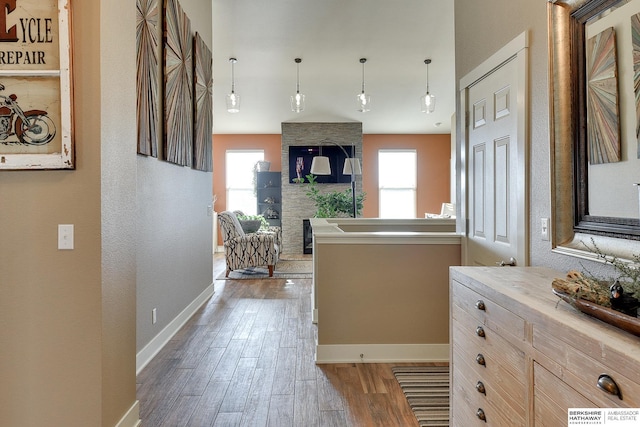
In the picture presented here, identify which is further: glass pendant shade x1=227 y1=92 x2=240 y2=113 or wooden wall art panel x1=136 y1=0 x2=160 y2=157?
glass pendant shade x1=227 y1=92 x2=240 y2=113

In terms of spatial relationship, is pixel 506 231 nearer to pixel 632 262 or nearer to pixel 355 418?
pixel 632 262

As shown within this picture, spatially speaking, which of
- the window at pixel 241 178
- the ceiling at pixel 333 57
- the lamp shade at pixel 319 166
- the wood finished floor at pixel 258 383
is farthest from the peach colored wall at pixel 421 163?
the wood finished floor at pixel 258 383

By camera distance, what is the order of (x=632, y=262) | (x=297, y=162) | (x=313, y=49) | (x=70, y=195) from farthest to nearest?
1. (x=297, y=162)
2. (x=313, y=49)
3. (x=70, y=195)
4. (x=632, y=262)

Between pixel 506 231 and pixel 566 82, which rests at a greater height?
pixel 566 82

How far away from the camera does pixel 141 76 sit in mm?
2652

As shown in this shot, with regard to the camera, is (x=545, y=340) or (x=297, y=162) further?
(x=297, y=162)

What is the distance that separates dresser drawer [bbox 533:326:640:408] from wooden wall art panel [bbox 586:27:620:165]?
2.60 ft

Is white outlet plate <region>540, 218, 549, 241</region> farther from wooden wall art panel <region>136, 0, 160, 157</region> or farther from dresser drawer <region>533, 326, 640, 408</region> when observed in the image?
wooden wall art panel <region>136, 0, 160, 157</region>

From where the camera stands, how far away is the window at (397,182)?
9.32 meters

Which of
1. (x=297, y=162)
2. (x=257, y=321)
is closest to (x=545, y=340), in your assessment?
(x=257, y=321)

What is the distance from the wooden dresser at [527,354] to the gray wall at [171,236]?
7.15ft

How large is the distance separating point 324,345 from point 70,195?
1.95 metres

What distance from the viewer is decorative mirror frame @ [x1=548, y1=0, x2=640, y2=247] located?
5.09 ft

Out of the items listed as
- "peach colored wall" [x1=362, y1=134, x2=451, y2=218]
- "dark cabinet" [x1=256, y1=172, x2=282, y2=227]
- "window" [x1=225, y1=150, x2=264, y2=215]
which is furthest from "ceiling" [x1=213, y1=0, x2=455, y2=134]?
"dark cabinet" [x1=256, y1=172, x2=282, y2=227]
